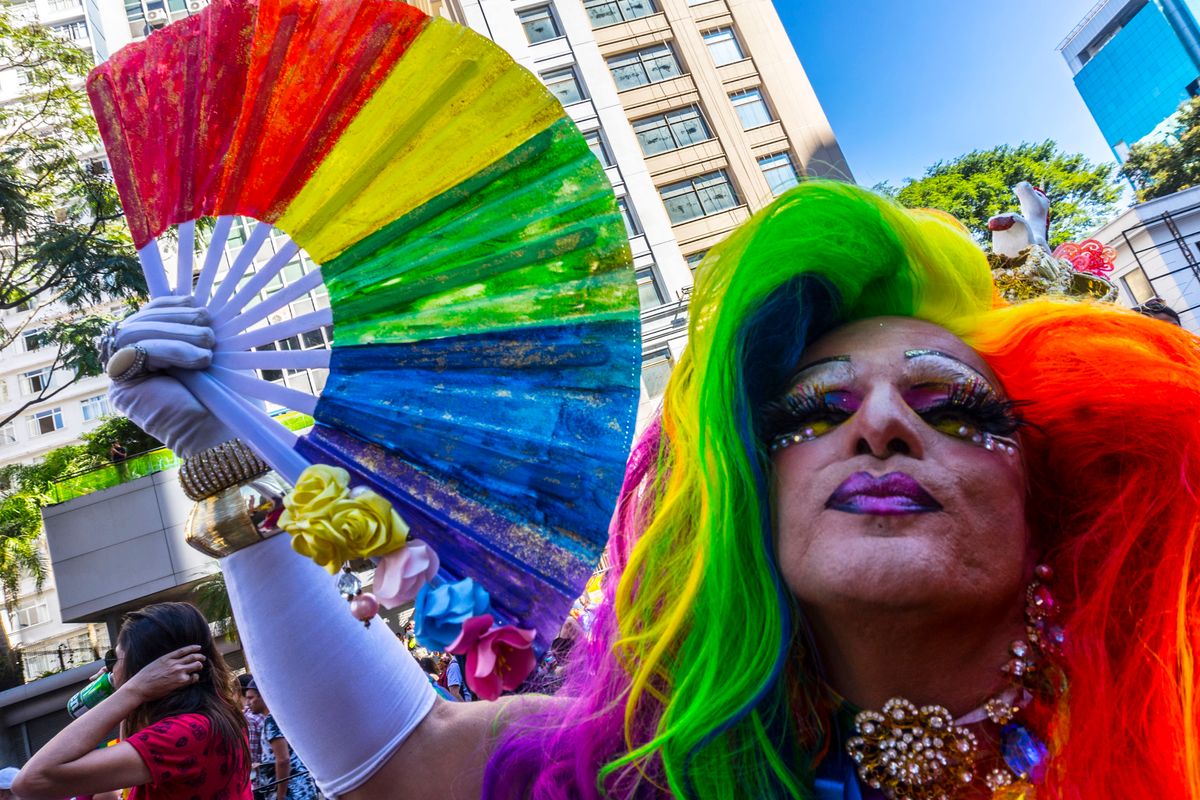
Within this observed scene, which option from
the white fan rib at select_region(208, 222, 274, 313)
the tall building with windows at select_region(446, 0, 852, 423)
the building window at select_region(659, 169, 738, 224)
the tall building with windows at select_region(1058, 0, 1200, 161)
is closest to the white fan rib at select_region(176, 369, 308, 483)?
the white fan rib at select_region(208, 222, 274, 313)

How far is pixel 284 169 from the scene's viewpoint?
1.23 metres

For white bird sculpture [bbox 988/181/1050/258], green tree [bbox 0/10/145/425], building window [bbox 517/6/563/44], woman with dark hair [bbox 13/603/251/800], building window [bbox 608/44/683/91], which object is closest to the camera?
white bird sculpture [bbox 988/181/1050/258]

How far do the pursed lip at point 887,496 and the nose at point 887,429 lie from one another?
5 cm

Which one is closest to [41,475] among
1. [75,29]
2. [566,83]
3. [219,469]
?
[566,83]

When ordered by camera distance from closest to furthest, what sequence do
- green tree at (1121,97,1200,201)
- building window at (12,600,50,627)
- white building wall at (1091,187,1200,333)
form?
1. white building wall at (1091,187,1200,333)
2. green tree at (1121,97,1200,201)
3. building window at (12,600,50,627)

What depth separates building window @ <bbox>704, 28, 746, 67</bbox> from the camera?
21.5 meters

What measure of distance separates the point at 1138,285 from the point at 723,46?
12.8 meters

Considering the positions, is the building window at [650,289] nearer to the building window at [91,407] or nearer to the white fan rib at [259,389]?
the white fan rib at [259,389]

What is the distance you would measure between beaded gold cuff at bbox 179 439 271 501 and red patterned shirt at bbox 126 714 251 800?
127 centimetres

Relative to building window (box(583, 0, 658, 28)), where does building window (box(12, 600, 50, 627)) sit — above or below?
below

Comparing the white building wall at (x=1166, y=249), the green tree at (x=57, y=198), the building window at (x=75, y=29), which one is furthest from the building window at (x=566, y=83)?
the building window at (x=75, y=29)

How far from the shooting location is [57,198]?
10.7 m

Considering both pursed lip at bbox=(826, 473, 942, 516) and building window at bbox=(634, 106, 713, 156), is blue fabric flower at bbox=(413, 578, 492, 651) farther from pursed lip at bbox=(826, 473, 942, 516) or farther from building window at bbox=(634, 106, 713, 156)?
building window at bbox=(634, 106, 713, 156)

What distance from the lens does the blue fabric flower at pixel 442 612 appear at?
3.36 feet
